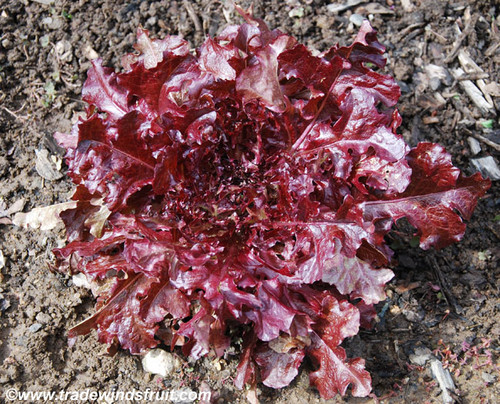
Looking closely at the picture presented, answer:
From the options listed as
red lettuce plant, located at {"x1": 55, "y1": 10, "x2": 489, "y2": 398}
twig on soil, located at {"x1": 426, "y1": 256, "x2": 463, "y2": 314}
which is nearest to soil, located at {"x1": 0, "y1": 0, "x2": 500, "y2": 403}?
twig on soil, located at {"x1": 426, "y1": 256, "x2": 463, "y2": 314}

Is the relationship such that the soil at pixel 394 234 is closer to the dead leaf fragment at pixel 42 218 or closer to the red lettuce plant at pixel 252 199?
the dead leaf fragment at pixel 42 218

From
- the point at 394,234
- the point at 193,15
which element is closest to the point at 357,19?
the point at 193,15

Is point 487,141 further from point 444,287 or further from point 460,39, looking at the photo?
point 444,287

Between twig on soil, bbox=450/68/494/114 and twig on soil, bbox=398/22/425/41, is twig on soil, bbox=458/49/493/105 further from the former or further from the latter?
twig on soil, bbox=398/22/425/41

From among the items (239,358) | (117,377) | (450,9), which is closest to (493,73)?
(450,9)

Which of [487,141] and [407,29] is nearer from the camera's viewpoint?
[487,141]

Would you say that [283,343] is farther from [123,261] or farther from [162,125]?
[162,125]
